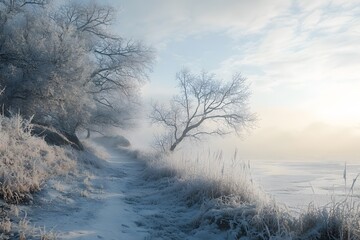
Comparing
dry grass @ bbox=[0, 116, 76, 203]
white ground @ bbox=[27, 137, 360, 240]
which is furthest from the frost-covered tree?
white ground @ bbox=[27, 137, 360, 240]

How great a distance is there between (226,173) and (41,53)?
40.1ft

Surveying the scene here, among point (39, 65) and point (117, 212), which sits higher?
point (39, 65)

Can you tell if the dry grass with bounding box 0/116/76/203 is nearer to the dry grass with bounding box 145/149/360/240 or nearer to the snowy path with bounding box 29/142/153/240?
the snowy path with bounding box 29/142/153/240

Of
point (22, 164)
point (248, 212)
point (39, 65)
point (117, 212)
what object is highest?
point (39, 65)

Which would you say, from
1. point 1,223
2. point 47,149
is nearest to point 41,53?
point 47,149

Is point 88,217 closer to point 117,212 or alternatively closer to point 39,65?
point 117,212

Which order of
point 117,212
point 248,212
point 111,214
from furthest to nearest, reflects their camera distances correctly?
point 117,212, point 111,214, point 248,212

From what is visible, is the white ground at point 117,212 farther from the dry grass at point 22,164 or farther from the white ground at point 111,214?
the dry grass at point 22,164

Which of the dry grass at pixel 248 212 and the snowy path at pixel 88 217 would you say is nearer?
the dry grass at pixel 248 212

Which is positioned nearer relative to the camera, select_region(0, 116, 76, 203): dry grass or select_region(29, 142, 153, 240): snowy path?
select_region(29, 142, 153, 240): snowy path

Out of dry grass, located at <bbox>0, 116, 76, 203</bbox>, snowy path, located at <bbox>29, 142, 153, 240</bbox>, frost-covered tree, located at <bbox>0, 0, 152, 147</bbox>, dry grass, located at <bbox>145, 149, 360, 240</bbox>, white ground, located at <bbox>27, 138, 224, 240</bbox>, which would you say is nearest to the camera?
dry grass, located at <bbox>145, 149, 360, 240</bbox>

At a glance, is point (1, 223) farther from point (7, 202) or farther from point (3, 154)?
point (3, 154)

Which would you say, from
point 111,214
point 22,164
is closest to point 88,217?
point 111,214

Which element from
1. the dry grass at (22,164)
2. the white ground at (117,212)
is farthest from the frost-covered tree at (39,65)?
the white ground at (117,212)
